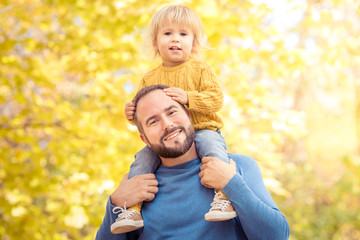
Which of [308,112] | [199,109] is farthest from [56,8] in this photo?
[308,112]

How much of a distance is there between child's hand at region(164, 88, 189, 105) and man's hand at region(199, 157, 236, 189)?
10.7 inches

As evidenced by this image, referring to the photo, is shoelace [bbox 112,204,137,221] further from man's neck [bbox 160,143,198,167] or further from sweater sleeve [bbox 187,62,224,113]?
sweater sleeve [bbox 187,62,224,113]

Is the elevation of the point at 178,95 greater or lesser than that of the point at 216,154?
greater

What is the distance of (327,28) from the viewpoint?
4.18m

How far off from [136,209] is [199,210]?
11.5 inches

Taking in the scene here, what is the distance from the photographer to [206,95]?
1.71 metres

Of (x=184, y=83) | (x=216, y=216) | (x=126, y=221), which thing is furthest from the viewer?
(x=184, y=83)

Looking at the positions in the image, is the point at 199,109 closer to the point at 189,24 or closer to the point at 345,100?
the point at 189,24

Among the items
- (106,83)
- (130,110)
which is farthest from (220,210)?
(106,83)

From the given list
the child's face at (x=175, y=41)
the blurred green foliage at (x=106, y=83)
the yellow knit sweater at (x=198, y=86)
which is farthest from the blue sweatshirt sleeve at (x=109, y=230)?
the blurred green foliage at (x=106, y=83)

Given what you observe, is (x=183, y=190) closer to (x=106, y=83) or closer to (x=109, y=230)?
(x=109, y=230)

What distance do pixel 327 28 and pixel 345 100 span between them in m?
6.13

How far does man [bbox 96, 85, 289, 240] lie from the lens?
1.55 m

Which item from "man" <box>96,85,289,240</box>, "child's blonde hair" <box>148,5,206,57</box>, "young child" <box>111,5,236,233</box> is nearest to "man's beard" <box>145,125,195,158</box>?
"man" <box>96,85,289,240</box>
